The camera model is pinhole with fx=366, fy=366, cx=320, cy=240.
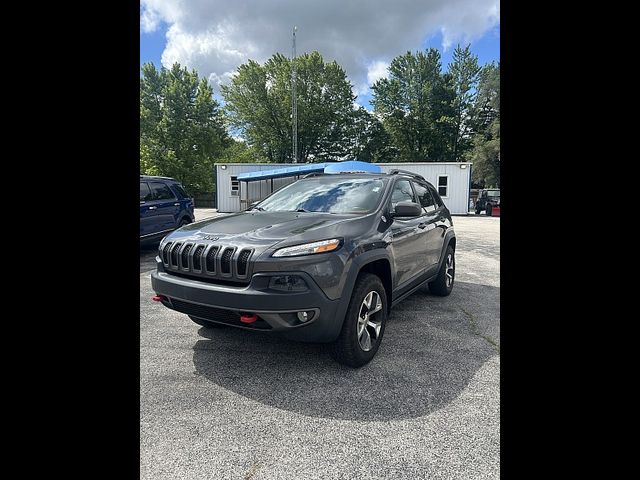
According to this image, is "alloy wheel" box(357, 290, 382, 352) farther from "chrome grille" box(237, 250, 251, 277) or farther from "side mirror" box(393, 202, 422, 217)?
"chrome grille" box(237, 250, 251, 277)

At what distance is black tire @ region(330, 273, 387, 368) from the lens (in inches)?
108

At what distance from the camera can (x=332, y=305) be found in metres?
2.57

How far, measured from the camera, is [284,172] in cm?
2089

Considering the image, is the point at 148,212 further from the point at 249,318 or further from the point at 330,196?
the point at 249,318

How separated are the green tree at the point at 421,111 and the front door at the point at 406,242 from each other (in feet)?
129

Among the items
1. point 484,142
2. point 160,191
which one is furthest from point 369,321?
point 484,142

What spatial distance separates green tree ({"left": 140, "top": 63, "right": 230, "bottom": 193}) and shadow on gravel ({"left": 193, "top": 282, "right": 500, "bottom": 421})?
36.7m

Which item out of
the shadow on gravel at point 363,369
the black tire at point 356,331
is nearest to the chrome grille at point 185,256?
the shadow on gravel at point 363,369

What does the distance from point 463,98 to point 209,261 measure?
46504 mm
